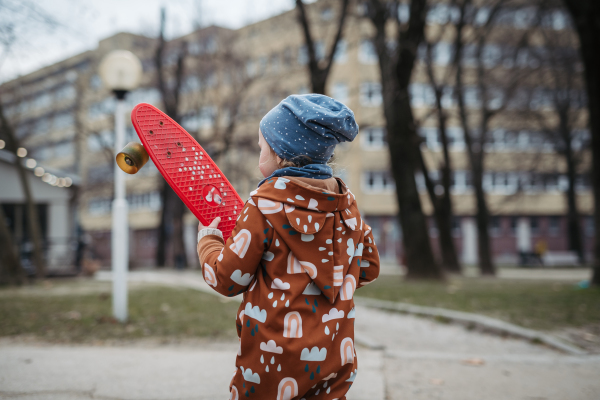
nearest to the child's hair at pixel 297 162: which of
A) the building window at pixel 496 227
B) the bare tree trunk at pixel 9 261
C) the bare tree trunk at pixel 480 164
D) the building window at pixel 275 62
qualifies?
the bare tree trunk at pixel 9 261

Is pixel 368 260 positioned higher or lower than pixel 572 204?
lower

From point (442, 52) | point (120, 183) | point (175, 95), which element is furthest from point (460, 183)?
point (120, 183)

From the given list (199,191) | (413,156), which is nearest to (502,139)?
(413,156)

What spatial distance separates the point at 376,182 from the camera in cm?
3762

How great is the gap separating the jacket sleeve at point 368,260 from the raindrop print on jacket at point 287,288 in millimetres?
284

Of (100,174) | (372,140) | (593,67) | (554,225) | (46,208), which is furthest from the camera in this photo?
(554,225)

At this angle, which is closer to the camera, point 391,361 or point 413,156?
point 391,361

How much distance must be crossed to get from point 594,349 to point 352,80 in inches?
1323

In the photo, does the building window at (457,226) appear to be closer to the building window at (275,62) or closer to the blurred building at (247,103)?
the blurred building at (247,103)

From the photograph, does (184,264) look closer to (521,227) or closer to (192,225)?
(192,225)

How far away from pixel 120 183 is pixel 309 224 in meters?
A: 4.59

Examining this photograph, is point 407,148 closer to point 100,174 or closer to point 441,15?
point 441,15

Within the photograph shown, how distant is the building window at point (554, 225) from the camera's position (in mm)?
39812

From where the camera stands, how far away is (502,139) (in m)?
22.2
